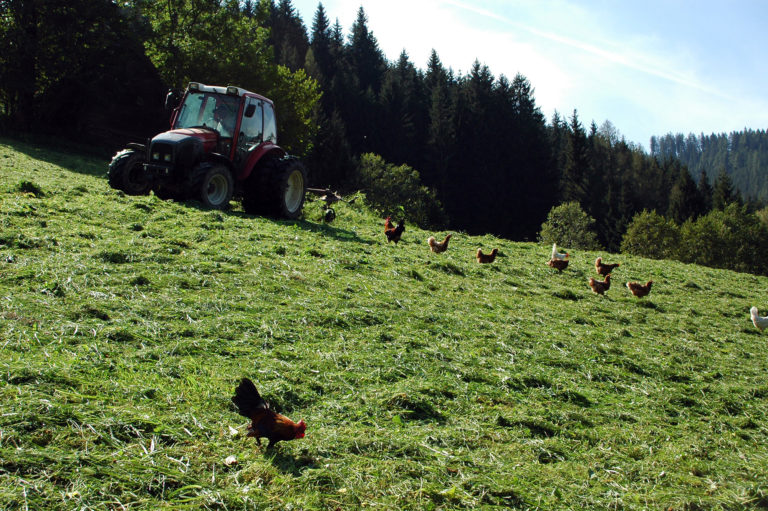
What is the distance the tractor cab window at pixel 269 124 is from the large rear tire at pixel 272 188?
1.08 metres

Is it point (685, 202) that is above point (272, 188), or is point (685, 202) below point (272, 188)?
above

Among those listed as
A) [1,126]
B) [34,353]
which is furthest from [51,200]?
[1,126]

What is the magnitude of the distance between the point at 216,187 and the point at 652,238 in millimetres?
54618

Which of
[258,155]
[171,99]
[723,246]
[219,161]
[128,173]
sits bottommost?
[128,173]

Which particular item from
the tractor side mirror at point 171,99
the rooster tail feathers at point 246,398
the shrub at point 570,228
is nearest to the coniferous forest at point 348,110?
the shrub at point 570,228

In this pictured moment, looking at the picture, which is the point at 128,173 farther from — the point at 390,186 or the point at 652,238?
the point at 652,238

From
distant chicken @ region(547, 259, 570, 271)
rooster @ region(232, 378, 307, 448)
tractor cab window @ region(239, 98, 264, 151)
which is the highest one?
tractor cab window @ region(239, 98, 264, 151)

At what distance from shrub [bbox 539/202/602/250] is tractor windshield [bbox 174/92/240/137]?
43.2m

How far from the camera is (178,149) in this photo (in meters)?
9.98

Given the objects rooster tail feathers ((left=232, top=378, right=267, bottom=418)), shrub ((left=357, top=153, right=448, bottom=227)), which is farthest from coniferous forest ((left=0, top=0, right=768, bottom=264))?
rooster tail feathers ((left=232, top=378, right=267, bottom=418))

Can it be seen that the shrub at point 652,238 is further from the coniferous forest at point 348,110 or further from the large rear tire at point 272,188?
the large rear tire at point 272,188

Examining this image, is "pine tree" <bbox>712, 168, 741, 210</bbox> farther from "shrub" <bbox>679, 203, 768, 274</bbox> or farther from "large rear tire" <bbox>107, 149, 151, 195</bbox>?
"large rear tire" <bbox>107, 149, 151, 195</bbox>

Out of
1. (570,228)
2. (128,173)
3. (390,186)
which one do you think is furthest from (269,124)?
(570,228)

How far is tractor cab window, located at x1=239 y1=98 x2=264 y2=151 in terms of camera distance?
37.3ft
